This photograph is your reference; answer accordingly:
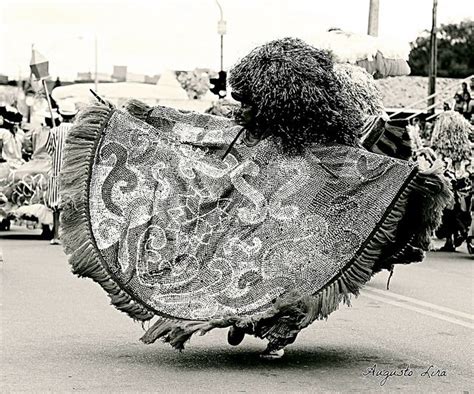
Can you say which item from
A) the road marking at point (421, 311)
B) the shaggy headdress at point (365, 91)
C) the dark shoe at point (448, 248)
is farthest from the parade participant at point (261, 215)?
the dark shoe at point (448, 248)

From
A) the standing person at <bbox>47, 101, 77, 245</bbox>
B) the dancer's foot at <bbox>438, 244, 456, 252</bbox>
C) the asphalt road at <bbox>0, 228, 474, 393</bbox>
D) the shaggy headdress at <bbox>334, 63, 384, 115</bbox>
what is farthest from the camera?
the dancer's foot at <bbox>438, 244, 456, 252</bbox>

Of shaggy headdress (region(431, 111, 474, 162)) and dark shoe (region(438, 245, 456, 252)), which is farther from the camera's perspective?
dark shoe (region(438, 245, 456, 252))

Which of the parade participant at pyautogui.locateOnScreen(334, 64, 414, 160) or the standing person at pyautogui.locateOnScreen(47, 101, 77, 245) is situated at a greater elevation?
the parade participant at pyautogui.locateOnScreen(334, 64, 414, 160)

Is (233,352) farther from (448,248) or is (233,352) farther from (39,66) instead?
(39,66)

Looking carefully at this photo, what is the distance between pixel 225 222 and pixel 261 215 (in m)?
0.24

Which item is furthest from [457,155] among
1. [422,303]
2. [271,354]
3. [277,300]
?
[277,300]

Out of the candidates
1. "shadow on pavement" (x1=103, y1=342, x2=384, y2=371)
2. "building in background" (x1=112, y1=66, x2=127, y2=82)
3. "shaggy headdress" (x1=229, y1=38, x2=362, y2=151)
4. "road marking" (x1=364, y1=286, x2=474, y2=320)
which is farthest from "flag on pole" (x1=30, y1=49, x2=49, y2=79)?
"building in background" (x1=112, y1=66, x2=127, y2=82)

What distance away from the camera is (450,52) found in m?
88.4

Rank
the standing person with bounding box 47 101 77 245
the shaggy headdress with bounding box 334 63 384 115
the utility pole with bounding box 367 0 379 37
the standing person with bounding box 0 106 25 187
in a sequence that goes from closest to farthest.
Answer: the shaggy headdress with bounding box 334 63 384 115 < the standing person with bounding box 47 101 77 245 < the standing person with bounding box 0 106 25 187 < the utility pole with bounding box 367 0 379 37

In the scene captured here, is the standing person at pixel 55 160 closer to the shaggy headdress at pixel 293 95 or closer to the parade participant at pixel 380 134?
the parade participant at pixel 380 134

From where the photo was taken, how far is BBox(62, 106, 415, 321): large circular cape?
7.78 m

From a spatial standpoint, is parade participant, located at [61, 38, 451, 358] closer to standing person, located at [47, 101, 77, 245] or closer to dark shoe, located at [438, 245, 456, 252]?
standing person, located at [47, 101, 77, 245]

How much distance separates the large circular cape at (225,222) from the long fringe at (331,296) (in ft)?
0.09

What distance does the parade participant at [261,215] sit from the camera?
7742 millimetres
